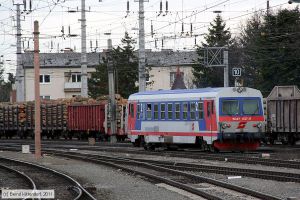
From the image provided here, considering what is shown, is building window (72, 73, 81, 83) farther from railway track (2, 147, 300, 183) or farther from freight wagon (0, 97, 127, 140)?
railway track (2, 147, 300, 183)

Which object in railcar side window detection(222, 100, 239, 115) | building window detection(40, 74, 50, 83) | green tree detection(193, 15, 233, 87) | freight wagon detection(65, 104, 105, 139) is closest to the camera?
railcar side window detection(222, 100, 239, 115)

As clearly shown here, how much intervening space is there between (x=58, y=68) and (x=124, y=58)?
1957 cm

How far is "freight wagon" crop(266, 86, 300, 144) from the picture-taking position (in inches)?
1476

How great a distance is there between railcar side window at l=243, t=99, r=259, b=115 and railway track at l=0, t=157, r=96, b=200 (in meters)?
9.74

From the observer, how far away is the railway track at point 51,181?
51.2 ft

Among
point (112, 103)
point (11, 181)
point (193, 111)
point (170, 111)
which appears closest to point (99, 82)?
point (112, 103)

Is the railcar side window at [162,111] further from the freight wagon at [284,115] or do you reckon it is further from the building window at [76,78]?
the building window at [76,78]

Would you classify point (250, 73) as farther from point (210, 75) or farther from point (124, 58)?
point (124, 58)

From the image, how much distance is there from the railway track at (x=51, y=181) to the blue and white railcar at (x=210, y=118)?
306 inches

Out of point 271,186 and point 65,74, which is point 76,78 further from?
point 271,186

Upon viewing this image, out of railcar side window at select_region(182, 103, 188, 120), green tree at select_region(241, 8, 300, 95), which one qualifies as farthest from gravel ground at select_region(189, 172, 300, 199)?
green tree at select_region(241, 8, 300, 95)

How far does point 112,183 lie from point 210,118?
12272mm

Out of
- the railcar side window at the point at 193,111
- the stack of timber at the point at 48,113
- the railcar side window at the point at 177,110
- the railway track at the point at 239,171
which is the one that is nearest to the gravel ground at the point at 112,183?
the railway track at the point at 239,171

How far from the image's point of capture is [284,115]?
38125 millimetres
